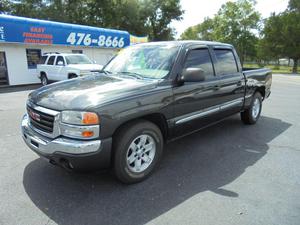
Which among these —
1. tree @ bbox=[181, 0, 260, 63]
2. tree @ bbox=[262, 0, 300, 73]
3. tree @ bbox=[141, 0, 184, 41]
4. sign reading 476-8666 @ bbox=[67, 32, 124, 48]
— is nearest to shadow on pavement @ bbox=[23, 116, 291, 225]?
sign reading 476-8666 @ bbox=[67, 32, 124, 48]

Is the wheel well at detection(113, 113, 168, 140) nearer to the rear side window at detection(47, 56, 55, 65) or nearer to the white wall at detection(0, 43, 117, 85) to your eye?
the rear side window at detection(47, 56, 55, 65)

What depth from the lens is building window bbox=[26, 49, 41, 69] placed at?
53.0 ft

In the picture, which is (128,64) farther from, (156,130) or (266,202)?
(266,202)

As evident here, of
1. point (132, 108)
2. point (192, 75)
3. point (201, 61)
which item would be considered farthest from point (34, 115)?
point (201, 61)

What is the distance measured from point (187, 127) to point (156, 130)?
0.77m

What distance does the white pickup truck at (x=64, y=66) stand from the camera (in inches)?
472

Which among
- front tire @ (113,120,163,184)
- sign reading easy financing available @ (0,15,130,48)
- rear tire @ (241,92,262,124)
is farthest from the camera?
sign reading easy financing available @ (0,15,130,48)

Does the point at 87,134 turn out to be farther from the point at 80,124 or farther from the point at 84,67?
the point at 84,67

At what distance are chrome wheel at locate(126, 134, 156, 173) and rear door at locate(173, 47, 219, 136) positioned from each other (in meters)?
0.55

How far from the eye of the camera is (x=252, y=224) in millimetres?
2492

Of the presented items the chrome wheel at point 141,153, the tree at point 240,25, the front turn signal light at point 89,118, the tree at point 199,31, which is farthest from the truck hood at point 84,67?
the tree at point 199,31

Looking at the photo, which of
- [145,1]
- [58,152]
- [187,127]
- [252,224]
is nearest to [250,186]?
[252,224]

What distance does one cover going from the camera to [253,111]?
604 centimetres

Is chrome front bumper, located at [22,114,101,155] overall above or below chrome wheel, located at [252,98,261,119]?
above
